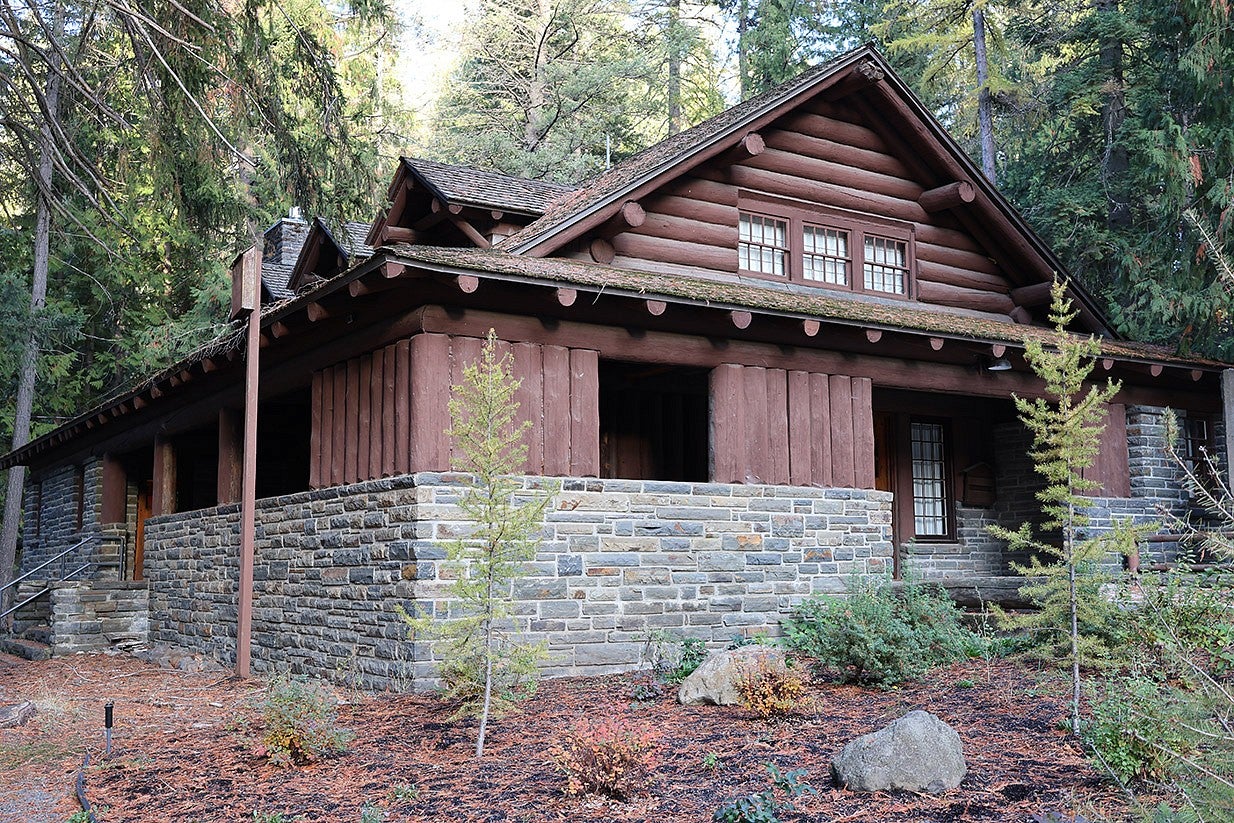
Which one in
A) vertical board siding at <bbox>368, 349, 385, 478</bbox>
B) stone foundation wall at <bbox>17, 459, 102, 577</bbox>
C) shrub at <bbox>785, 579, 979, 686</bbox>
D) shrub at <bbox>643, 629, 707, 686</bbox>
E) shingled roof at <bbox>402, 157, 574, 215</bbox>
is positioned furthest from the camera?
stone foundation wall at <bbox>17, 459, 102, 577</bbox>

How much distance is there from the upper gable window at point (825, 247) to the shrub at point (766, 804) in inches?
330

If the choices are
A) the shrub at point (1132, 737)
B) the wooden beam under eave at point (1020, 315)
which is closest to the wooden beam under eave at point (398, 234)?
the wooden beam under eave at point (1020, 315)

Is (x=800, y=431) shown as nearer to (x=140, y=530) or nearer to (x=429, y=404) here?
(x=429, y=404)

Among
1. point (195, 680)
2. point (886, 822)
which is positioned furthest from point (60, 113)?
point (886, 822)

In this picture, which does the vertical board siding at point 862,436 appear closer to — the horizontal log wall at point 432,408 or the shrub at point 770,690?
the horizontal log wall at point 432,408

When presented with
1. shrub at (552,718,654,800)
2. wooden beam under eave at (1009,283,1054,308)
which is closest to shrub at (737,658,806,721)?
shrub at (552,718,654,800)

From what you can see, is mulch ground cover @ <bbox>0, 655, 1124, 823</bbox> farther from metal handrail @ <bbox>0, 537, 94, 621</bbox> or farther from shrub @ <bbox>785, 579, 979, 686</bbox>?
metal handrail @ <bbox>0, 537, 94, 621</bbox>

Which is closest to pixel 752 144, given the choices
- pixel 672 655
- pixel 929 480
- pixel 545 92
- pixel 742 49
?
pixel 929 480

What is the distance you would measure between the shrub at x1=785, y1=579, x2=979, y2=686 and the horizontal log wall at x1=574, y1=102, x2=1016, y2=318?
4.83 metres

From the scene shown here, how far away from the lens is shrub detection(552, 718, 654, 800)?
6090mm

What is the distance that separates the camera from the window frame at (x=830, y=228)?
45.4ft

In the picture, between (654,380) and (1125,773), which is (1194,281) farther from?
(1125,773)

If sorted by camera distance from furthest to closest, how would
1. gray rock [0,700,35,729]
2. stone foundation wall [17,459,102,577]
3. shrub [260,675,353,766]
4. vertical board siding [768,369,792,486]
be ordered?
stone foundation wall [17,459,102,577] < vertical board siding [768,369,792,486] < gray rock [0,700,35,729] < shrub [260,675,353,766]

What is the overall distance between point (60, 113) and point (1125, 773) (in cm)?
2049
